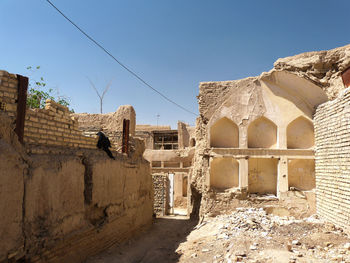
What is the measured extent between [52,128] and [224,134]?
6802 millimetres

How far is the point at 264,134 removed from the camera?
10852mm

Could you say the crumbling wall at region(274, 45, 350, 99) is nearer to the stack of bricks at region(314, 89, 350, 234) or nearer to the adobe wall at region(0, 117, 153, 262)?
the stack of bricks at region(314, 89, 350, 234)

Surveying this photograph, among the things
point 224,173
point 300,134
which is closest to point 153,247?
point 224,173

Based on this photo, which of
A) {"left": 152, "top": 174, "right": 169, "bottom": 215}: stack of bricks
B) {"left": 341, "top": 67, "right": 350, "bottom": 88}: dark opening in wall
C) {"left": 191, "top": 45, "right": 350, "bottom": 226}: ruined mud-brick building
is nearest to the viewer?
{"left": 341, "top": 67, "right": 350, "bottom": 88}: dark opening in wall

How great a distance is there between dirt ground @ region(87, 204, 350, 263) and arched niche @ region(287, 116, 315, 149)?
8.11ft

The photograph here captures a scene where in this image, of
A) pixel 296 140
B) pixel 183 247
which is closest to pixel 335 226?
pixel 296 140

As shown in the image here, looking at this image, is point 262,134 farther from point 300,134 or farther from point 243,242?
point 243,242

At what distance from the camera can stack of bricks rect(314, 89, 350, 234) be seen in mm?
7520

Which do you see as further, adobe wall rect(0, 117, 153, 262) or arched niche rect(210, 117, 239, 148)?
arched niche rect(210, 117, 239, 148)

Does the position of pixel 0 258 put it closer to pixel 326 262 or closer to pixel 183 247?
pixel 183 247

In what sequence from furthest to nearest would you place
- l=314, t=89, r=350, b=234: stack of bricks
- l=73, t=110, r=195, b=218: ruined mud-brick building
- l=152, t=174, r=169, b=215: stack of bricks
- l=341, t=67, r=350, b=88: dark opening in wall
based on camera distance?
l=152, t=174, r=169, b=215: stack of bricks, l=73, t=110, r=195, b=218: ruined mud-brick building, l=341, t=67, r=350, b=88: dark opening in wall, l=314, t=89, r=350, b=234: stack of bricks

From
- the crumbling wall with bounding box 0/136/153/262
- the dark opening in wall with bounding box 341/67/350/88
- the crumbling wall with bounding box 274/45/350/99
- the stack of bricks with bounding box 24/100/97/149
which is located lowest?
the crumbling wall with bounding box 0/136/153/262

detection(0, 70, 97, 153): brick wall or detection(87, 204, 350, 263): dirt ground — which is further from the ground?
detection(0, 70, 97, 153): brick wall

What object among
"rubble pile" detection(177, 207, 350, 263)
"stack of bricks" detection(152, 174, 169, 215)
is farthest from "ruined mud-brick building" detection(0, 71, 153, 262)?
"stack of bricks" detection(152, 174, 169, 215)
